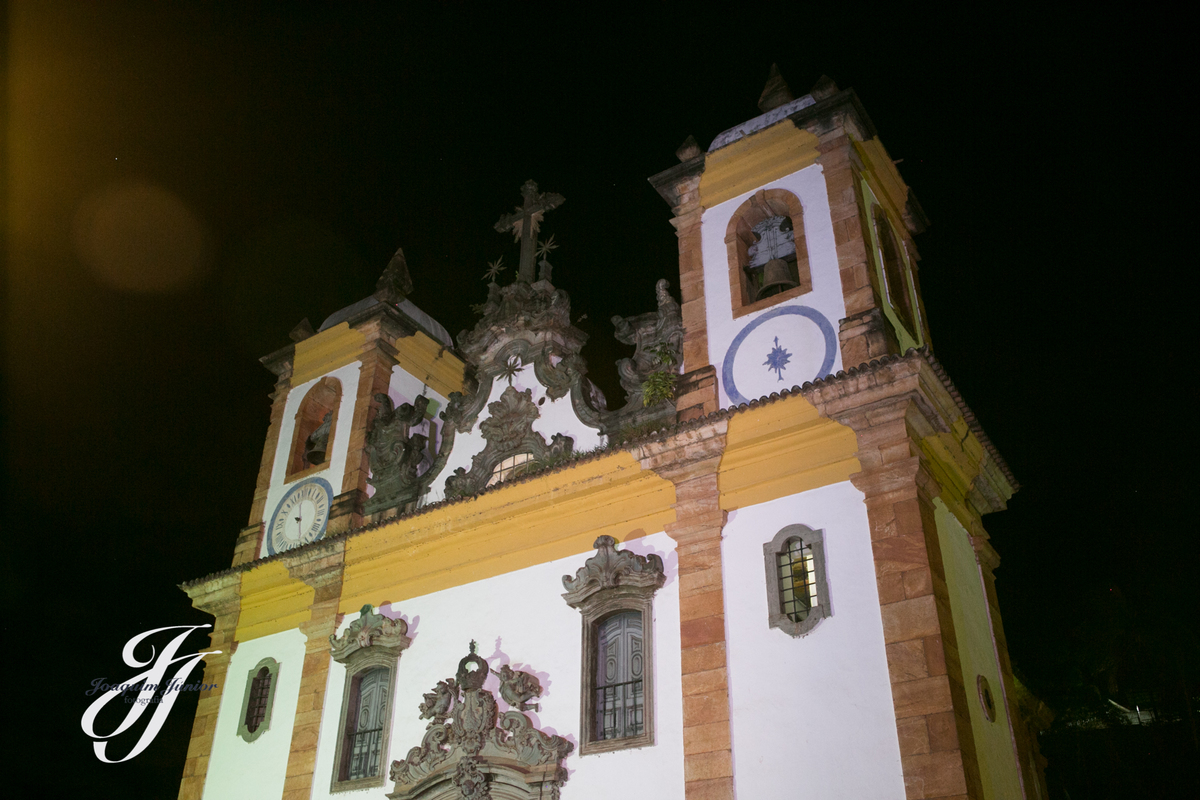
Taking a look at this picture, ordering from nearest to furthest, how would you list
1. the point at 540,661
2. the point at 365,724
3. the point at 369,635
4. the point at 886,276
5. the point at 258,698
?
the point at 540,661 → the point at 886,276 → the point at 365,724 → the point at 369,635 → the point at 258,698

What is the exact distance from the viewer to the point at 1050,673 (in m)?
25.3

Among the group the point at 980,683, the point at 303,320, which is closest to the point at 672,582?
the point at 980,683

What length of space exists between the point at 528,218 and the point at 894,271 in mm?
5963

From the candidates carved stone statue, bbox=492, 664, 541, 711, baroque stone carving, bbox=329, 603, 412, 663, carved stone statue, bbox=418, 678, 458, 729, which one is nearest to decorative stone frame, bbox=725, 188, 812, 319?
carved stone statue, bbox=492, 664, 541, 711

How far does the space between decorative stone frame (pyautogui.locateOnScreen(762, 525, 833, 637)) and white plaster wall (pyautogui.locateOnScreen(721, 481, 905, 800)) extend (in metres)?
Answer: 0.06

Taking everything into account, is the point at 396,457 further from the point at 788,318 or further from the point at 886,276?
the point at 886,276

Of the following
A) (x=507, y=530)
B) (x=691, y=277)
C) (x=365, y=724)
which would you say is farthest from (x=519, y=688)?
(x=691, y=277)

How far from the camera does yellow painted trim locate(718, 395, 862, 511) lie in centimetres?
1120

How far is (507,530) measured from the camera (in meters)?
13.6

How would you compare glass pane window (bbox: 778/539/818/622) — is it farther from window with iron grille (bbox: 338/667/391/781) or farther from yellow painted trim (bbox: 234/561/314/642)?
yellow painted trim (bbox: 234/561/314/642)

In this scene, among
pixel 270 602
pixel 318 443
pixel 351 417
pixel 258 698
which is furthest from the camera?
pixel 318 443

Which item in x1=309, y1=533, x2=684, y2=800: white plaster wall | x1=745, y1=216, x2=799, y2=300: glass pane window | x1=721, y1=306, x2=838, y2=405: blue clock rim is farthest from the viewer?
x1=745, y1=216, x2=799, y2=300: glass pane window

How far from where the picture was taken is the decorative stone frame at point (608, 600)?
1135cm

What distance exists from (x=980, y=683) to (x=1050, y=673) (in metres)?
16.6
